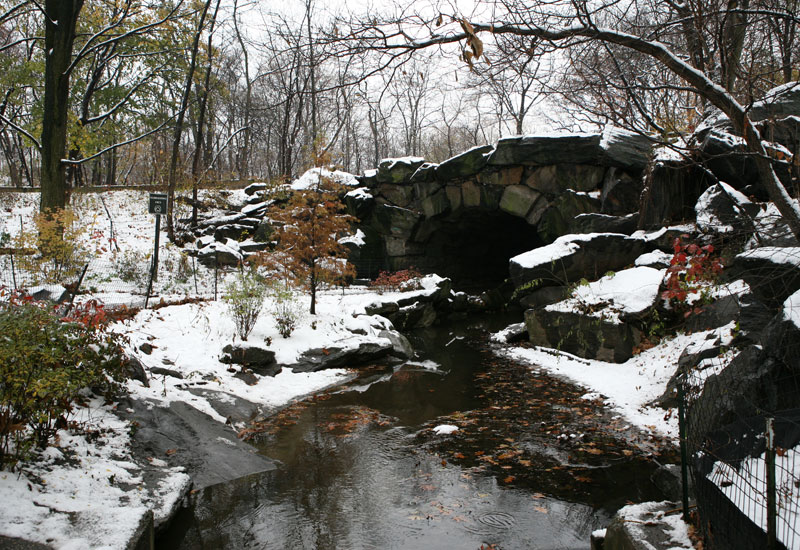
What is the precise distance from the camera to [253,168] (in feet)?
156

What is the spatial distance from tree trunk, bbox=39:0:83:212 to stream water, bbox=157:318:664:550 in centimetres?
964

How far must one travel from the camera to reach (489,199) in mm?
18547

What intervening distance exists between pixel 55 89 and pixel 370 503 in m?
12.5

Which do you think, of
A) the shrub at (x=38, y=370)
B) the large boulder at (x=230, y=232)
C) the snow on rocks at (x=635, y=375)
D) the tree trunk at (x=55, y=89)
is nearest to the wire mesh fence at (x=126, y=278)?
the tree trunk at (x=55, y=89)

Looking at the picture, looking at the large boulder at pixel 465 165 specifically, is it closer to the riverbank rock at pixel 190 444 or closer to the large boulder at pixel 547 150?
the large boulder at pixel 547 150

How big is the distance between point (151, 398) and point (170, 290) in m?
9.84

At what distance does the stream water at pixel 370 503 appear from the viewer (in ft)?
13.2

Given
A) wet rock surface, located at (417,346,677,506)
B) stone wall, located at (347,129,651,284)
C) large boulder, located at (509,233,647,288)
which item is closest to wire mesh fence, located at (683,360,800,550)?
wet rock surface, located at (417,346,677,506)

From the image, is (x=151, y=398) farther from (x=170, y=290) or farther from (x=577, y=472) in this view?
(x=170, y=290)

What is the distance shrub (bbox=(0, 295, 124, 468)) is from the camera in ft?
12.0

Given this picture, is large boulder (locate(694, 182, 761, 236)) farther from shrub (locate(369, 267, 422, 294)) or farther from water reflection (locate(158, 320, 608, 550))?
shrub (locate(369, 267, 422, 294))

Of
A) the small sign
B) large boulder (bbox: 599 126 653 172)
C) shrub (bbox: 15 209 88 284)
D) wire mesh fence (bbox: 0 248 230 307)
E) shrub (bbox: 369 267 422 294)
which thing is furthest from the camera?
shrub (bbox: 369 267 422 294)

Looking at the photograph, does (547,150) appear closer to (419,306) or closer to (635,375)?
(419,306)

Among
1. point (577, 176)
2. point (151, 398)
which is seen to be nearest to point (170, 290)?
point (151, 398)
